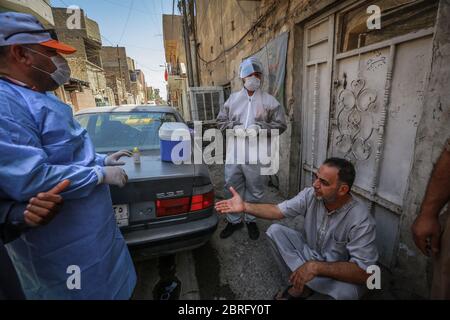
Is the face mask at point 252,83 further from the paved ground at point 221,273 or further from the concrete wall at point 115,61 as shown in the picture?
the concrete wall at point 115,61

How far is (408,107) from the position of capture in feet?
6.03

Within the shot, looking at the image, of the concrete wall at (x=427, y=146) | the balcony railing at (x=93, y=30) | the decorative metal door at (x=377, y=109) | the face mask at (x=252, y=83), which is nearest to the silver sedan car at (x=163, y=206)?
the face mask at (x=252, y=83)

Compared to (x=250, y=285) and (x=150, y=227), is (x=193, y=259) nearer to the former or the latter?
(x=250, y=285)

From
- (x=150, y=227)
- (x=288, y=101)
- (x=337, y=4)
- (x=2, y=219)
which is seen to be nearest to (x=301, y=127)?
(x=288, y=101)

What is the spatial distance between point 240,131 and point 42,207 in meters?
1.99

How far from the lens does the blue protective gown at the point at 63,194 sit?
916mm

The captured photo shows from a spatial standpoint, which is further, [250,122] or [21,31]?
[250,122]

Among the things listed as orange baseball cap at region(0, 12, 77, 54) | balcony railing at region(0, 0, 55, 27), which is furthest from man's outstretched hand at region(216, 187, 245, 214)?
balcony railing at region(0, 0, 55, 27)

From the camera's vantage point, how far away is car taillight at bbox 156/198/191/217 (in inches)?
70.0

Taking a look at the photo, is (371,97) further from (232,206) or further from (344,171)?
(232,206)

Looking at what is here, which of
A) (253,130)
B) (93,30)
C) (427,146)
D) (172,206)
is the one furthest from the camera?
(93,30)

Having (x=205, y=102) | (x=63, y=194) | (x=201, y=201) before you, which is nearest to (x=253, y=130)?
(x=201, y=201)

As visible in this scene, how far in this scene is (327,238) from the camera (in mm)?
1737
